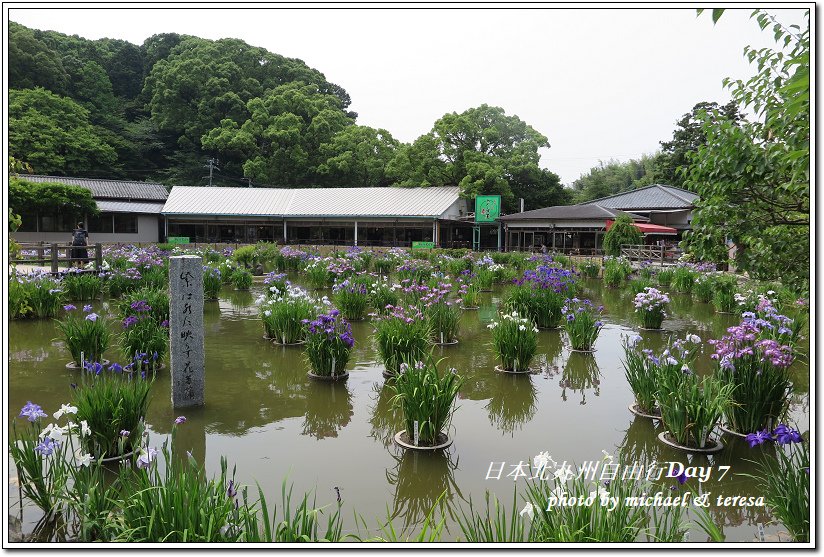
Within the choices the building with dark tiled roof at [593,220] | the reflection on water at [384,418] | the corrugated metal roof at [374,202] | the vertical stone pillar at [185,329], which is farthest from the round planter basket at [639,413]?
the corrugated metal roof at [374,202]

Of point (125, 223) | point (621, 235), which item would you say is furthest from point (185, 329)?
point (125, 223)

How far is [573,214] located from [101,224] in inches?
1039

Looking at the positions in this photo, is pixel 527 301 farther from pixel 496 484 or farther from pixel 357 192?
pixel 357 192

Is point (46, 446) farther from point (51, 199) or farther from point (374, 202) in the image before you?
point (374, 202)

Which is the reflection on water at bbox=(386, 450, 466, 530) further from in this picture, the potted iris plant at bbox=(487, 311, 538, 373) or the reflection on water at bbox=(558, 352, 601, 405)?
the potted iris plant at bbox=(487, 311, 538, 373)

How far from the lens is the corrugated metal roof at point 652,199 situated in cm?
3144

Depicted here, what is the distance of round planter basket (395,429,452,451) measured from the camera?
4.45 metres

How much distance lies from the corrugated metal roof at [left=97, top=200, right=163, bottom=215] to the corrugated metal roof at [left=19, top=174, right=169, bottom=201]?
545 millimetres

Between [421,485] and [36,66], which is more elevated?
[36,66]

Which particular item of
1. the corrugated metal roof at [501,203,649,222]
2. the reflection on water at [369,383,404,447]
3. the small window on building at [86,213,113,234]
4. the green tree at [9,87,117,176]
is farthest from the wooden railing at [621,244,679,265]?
the green tree at [9,87,117,176]

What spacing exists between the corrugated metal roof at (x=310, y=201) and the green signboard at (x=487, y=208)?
1.57 metres

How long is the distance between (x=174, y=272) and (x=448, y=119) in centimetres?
3339

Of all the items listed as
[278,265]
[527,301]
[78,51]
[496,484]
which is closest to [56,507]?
[496,484]

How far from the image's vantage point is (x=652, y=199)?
33000 millimetres
